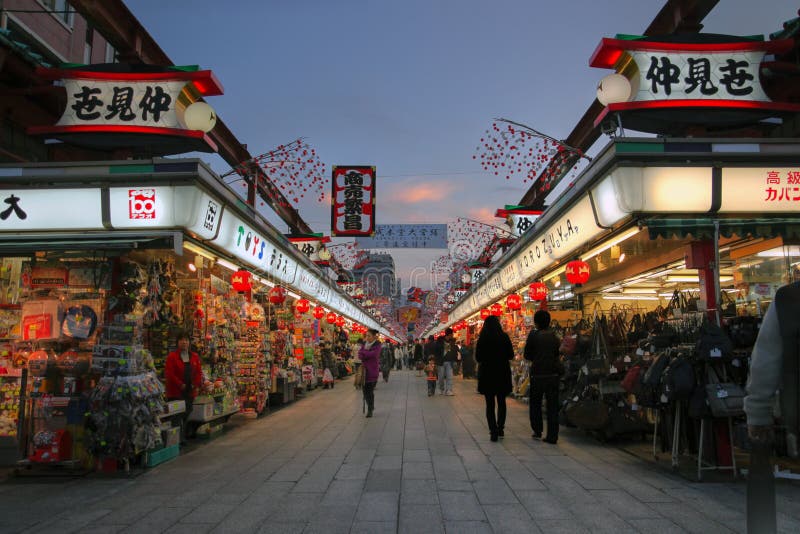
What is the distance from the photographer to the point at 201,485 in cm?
604

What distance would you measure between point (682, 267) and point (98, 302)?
30.8ft

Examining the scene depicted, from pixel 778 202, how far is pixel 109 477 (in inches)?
365

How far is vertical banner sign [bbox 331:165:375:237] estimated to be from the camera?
15781 millimetres

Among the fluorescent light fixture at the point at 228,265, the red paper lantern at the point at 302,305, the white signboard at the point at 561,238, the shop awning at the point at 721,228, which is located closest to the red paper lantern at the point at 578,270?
the white signboard at the point at 561,238

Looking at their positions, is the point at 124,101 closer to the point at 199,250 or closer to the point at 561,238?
the point at 199,250

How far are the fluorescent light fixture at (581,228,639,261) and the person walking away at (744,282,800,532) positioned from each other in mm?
5438

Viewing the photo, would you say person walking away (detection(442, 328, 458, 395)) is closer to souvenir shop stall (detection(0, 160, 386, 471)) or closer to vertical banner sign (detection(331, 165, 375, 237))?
vertical banner sign (detection(331, 165, 375, 237))

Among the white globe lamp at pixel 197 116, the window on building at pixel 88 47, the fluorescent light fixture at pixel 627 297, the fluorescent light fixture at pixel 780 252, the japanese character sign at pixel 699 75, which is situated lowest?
the fluorescent light fixture at pixel 627 297

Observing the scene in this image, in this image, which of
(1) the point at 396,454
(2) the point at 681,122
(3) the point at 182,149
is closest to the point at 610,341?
(2) the point at 681,122

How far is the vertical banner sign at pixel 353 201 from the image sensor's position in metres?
15.8

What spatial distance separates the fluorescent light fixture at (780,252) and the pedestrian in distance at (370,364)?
7462mm

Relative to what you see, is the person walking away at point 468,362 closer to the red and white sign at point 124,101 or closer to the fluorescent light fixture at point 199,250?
the fluorescent light fixture at point 199,250

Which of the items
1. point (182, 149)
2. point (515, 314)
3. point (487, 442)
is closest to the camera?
point (487, 442)

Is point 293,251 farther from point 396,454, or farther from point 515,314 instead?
point 515,314
